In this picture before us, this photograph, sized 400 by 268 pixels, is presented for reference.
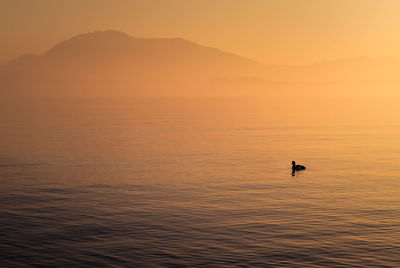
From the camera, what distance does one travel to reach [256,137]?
9462cm

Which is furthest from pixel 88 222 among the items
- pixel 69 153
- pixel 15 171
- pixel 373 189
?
pixel 69 153

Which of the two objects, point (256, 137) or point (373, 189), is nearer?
point (373, 189)

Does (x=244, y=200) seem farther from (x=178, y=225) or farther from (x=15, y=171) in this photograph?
(x=15, y=171)

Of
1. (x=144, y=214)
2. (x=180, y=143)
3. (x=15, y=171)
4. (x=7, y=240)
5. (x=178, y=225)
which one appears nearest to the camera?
(x=7, y=240)

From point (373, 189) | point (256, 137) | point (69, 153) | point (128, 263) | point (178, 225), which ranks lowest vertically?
point (128, 263)

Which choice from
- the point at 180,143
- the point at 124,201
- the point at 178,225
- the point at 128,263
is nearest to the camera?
the point at 128,263

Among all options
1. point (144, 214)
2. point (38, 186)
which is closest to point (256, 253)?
point (144, 214)

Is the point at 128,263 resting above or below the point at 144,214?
below

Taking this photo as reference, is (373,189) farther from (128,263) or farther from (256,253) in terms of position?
(128,263)

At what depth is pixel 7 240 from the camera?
3047 centimetres

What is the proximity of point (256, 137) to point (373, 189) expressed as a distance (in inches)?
1929

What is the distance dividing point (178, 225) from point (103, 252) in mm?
6988

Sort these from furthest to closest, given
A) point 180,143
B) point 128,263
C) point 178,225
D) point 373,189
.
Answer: point 180,143
point 373,189
point 178,225
point 128,263

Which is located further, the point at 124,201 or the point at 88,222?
the point at 124,201
